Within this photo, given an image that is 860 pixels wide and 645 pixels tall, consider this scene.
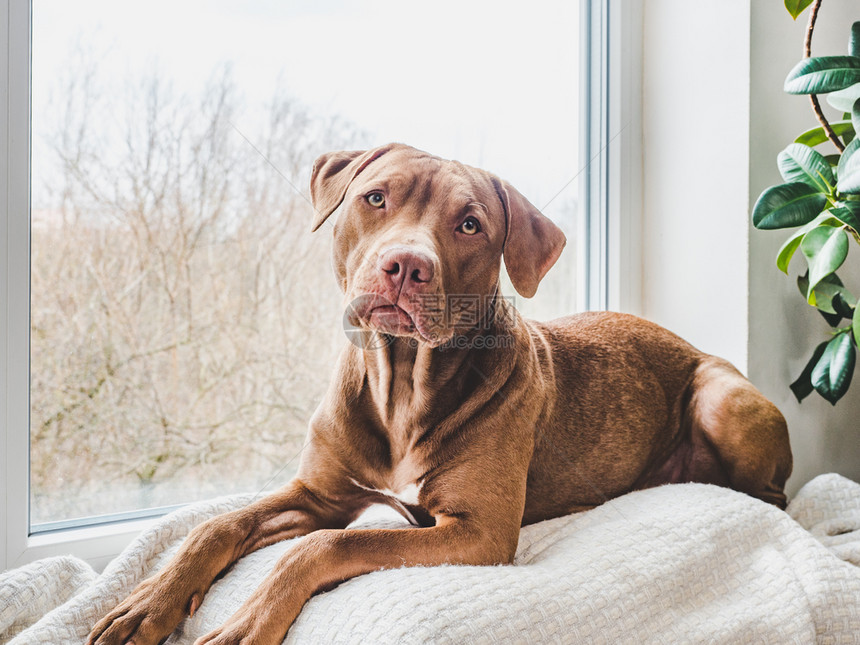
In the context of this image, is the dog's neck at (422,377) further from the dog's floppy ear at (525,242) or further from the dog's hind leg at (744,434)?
the dog's hind leg at (744,434)

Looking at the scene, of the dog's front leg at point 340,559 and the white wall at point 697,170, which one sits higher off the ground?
the white wall at point 697,170

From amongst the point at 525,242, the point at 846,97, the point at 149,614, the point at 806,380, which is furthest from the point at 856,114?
the point at 149,614

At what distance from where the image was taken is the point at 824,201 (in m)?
1.94

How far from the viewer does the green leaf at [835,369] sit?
79.5 inches

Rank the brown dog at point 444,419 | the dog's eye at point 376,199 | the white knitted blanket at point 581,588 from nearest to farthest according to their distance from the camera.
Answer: the white knitted blanket at point 581,588, the brown dog at point 444,419, the dog's eye at point 376,199

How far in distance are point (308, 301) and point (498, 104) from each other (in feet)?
3.20

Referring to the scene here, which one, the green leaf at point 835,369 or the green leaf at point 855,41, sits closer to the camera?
the green leaf at point 855,41

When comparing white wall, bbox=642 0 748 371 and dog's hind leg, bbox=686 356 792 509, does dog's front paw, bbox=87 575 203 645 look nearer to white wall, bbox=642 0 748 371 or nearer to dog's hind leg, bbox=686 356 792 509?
dog's hind leg, bbox=686 356 792 509

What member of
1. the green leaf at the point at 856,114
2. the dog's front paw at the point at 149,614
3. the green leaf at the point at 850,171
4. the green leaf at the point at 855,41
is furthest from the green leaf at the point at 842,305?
the dog's front paw at the point at 149,614

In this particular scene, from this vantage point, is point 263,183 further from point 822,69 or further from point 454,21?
point 822,69

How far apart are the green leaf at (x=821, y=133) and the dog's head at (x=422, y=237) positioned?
1021mm

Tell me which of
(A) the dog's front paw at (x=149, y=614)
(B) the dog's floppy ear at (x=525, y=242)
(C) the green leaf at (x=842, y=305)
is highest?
(B) the dog's floppy ear at (x=525, y=242)

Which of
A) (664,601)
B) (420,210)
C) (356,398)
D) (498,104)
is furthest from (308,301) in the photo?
(664,601)

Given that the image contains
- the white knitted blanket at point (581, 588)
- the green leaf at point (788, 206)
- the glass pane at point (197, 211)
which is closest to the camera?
the white knitted blanket at point (581, 588)
